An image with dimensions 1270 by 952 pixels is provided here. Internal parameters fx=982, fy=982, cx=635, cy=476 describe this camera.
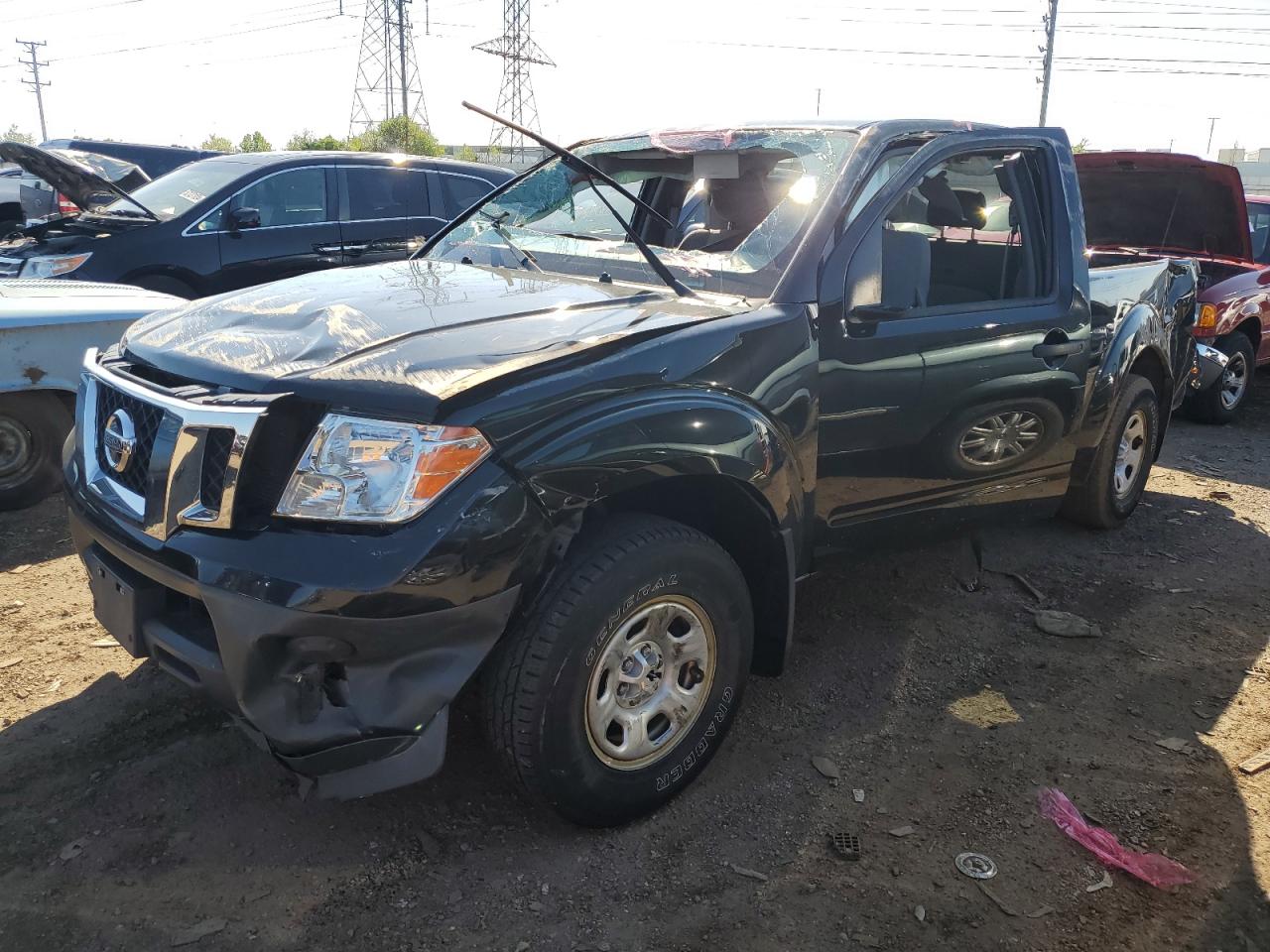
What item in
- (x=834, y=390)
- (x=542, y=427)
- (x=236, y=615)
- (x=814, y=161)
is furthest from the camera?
(x=814, y=161)

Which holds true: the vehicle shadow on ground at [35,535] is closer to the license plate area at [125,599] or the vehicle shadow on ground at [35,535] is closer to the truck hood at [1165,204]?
the license plate area at [125,599]

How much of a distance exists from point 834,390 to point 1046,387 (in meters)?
1.20

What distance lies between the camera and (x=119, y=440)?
2547mm

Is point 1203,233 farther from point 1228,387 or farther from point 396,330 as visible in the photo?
point 396,330

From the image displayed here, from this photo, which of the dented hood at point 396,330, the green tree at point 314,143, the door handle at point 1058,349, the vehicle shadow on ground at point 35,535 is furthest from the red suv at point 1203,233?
the green tree at point 314,143

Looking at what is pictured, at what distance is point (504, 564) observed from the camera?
2.20 metres

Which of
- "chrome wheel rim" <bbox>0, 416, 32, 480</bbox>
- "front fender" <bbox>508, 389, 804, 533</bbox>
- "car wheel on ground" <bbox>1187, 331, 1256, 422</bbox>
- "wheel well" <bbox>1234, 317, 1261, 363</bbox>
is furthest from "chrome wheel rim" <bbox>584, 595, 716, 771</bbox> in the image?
"wheel well" <bbox>1234, 317, 1261, 363</bbox>

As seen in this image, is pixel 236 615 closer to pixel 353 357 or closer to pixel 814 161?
pixel 353 357

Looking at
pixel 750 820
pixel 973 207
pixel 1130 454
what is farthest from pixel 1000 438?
pixel 1130 454

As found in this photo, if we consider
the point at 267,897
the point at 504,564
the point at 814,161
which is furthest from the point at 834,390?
the point at 267,897

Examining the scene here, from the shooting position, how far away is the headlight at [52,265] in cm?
667

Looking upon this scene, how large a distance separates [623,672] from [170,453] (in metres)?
1.23

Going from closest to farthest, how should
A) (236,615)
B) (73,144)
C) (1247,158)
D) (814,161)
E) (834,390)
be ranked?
(236,615) → (834,390) → (814,161) → (73,144) → (1247,158)

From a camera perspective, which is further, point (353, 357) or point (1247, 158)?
point (1247, 158)
